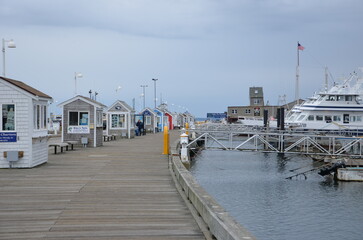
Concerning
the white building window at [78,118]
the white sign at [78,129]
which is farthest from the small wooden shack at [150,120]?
the white sign at [78,129]

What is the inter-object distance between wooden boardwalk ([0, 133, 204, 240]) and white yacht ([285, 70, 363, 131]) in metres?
40.0

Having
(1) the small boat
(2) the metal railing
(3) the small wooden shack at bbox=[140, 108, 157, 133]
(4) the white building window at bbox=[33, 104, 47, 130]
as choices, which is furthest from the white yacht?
(4) the white building window at bbox=[33, 104, 47, 130]

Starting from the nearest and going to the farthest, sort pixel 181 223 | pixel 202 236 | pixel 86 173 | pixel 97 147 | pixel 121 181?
1. pixel 202 236
2. pixel 181 223
3. pixel 121 181
4. pixel 86 173
5. pixel 97 147

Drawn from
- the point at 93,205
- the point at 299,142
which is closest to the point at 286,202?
the point at 299,142

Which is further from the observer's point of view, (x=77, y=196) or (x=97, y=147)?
(x=97, y=147)

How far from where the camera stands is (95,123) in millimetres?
30375

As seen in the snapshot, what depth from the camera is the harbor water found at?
57.4ft

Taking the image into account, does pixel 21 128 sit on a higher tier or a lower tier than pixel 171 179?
higher

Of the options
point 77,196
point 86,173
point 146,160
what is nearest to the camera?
point 77,196

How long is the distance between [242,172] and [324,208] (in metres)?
11.5

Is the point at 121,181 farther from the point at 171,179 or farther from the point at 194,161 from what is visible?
the point at 194,161

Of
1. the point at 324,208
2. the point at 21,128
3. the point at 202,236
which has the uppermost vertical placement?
the point at 21,128

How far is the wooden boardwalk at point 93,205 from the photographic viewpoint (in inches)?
322

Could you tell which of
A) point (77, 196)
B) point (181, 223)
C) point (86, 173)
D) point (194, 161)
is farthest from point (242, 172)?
point (181, 223)
